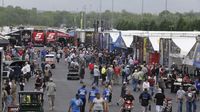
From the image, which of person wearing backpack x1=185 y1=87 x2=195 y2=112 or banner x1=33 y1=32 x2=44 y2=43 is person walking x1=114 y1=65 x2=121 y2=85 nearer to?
person wearing backpack x1=185 y1=87 x2=195 y2=112

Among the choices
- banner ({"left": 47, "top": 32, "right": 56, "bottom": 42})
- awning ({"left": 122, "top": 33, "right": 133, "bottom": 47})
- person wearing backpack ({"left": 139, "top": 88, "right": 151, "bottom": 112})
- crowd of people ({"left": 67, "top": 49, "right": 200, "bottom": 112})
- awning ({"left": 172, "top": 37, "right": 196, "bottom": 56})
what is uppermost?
awning ({"left": 172, "top": 37, "right": 196, "bottom": 56})

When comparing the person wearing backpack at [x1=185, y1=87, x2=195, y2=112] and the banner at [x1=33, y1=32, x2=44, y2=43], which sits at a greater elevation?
the person wearing backpack at [x1=185, y1=87, x2=195, y2=112]

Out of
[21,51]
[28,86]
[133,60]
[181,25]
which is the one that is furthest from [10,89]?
[181,25]

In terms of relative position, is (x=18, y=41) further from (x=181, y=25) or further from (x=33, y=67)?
(x=33, y=67)

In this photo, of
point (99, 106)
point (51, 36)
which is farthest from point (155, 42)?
point (51, 36)

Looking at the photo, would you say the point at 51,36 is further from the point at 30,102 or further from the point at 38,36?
the point at 30,102

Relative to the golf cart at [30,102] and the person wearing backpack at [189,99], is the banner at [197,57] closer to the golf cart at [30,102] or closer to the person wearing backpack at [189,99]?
the person wearing backpack at [189,99]

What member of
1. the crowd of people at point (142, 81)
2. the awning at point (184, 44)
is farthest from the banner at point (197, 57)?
the awning at point (184, 44)

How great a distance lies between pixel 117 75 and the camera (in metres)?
40.8

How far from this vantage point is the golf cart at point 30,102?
2311cm

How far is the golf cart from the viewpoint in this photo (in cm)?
2311

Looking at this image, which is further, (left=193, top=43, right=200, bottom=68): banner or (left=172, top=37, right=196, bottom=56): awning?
(left=172, top=37, right=196, bottom=56): awning

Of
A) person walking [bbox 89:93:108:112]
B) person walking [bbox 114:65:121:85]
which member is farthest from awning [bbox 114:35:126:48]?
person walking [bbox 89:93:108:112]

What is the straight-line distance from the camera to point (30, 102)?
23234 mm
